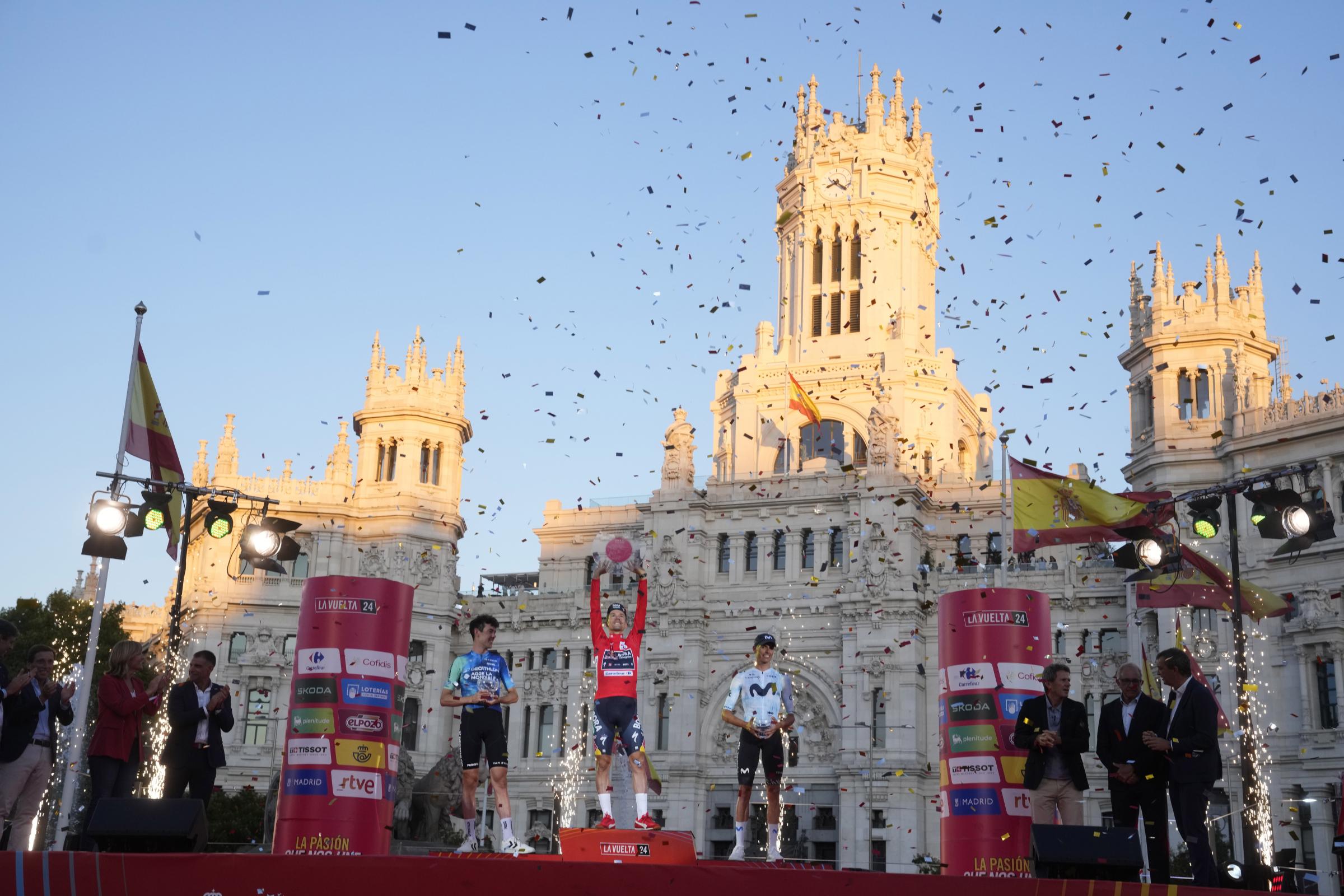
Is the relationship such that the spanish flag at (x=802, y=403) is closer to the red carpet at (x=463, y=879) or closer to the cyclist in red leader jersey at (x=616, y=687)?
the cyclist in red leader jersey at (x=616, y=687)

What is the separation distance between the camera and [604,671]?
18.6 metres

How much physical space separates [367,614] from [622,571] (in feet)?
131

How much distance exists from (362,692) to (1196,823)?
42.3ft

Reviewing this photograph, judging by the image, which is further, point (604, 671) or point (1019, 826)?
point (1019, 826)

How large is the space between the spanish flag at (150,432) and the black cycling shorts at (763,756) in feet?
51.9

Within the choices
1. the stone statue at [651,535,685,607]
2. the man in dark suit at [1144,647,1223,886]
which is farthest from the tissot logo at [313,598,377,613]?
the stone statue at [651,535,685,607]

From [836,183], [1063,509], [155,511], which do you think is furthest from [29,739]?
[836,183]

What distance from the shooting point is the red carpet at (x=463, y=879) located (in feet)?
37.3

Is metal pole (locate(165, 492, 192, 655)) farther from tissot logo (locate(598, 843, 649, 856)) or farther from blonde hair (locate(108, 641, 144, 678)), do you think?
tissot logo (locate(598, 843, 649, 856))

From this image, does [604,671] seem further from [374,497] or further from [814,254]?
[814,254]

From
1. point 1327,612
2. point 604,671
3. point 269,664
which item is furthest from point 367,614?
point 269,664

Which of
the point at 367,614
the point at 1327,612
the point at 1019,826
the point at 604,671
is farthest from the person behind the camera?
the point at 1327,612

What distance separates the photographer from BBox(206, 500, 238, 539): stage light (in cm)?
2486

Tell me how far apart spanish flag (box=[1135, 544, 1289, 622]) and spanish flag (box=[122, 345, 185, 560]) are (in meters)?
26.6
